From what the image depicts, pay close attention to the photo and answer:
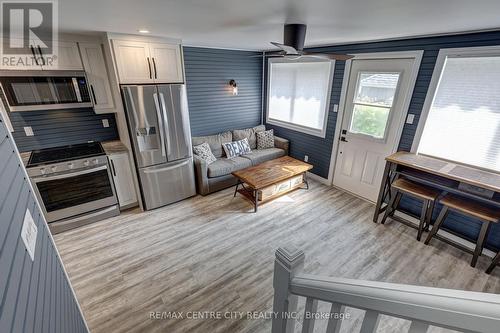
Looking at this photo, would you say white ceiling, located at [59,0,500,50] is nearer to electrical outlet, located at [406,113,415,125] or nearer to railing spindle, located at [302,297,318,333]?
electrical outlet, located at [406,113,415,125]

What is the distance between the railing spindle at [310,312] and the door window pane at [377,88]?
11.2 ft

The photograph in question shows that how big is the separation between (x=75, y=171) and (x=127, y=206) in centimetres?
92

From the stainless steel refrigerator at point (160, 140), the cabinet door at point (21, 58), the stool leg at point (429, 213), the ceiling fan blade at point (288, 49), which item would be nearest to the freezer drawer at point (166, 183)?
the stainless steel refrigerator at point (160, 140)

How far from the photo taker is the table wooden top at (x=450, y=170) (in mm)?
2412

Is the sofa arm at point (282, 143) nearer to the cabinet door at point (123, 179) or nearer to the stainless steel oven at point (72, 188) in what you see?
the cabinet door at point (123, 179)

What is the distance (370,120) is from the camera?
3.69 m

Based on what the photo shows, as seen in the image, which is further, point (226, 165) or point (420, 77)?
point (226, 165)

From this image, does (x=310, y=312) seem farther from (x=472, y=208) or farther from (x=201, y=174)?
(x=201, y=174)

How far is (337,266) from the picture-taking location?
8.55 feet

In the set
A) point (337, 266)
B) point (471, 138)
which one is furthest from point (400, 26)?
point (337, 266)

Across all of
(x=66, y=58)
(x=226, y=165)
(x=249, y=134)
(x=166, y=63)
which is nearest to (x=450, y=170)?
(x=226, y=165)

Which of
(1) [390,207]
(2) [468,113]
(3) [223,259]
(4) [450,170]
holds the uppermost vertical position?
(2) [468,113]

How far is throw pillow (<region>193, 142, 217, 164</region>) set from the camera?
4148 millimetres

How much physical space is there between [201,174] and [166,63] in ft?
5.88
